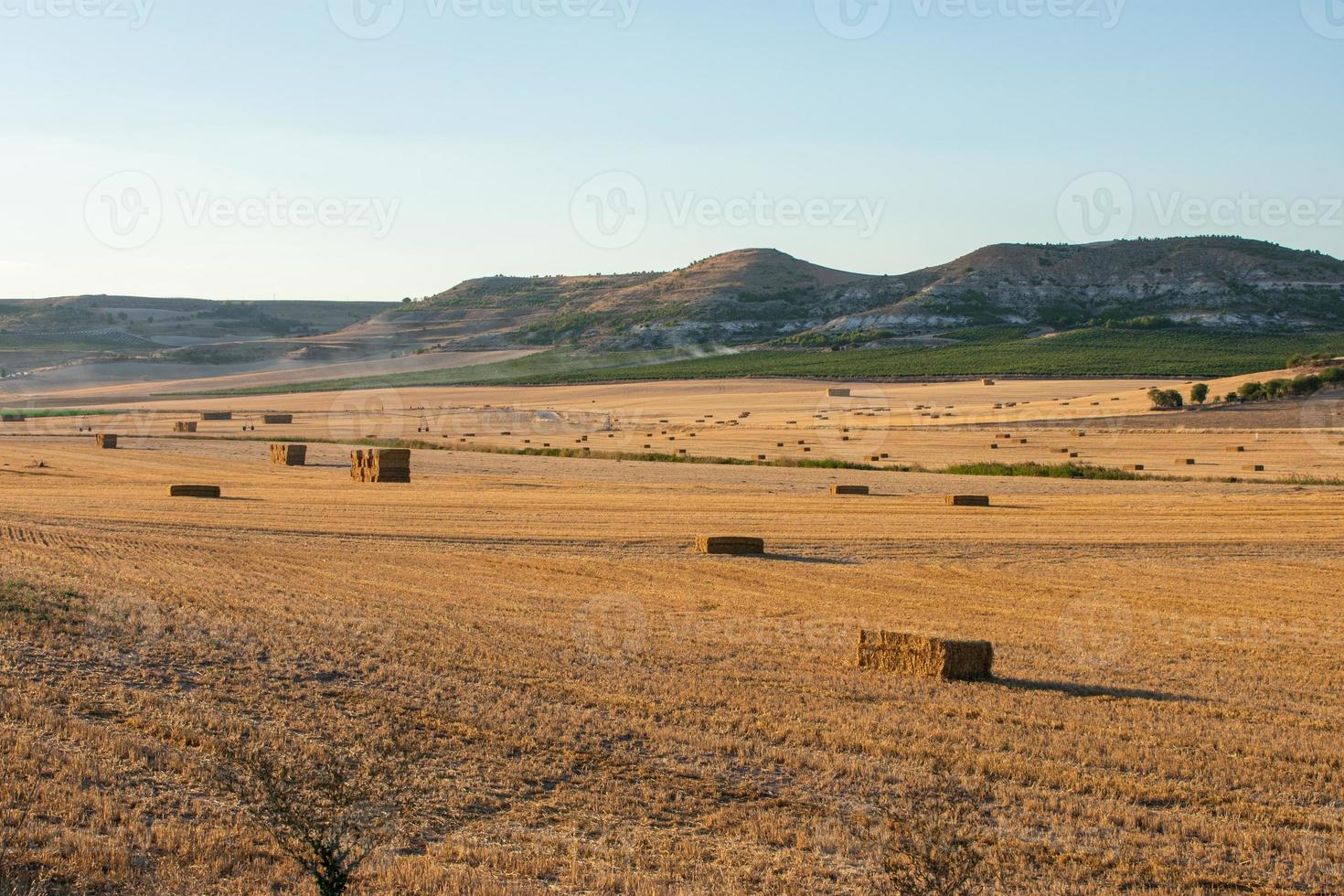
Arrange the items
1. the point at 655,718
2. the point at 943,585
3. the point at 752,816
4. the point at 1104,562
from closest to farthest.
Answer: the point at 752,816, the point at 655,718, the point at 943,585, the point at 1104,562

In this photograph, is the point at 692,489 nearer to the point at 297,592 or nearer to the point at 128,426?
the point at 297,592

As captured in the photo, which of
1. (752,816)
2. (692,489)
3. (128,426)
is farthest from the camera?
(128,426)

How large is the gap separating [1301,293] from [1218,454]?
115709 millimetres

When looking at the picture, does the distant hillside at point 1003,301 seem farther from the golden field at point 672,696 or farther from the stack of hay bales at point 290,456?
the golden field at point 672,696

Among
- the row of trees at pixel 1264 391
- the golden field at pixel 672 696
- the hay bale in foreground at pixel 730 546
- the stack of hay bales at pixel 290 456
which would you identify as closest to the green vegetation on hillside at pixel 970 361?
the row of trees at pixel 1264 391

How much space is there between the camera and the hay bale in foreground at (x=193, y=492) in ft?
107

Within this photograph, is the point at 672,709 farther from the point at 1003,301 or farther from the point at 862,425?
the point at 1003,301

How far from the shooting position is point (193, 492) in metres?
32.8

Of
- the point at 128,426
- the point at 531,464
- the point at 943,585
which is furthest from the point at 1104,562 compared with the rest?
the point at 128,426

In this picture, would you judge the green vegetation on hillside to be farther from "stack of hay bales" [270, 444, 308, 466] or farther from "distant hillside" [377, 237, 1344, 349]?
"stack of hay bales" [270, 444, 308, 466]

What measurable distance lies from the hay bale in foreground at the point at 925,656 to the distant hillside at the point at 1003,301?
457 feet

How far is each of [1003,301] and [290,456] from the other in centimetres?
13271

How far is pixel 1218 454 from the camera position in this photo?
52.3 m

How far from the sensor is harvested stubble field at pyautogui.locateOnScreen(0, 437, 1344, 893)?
7.70 m
